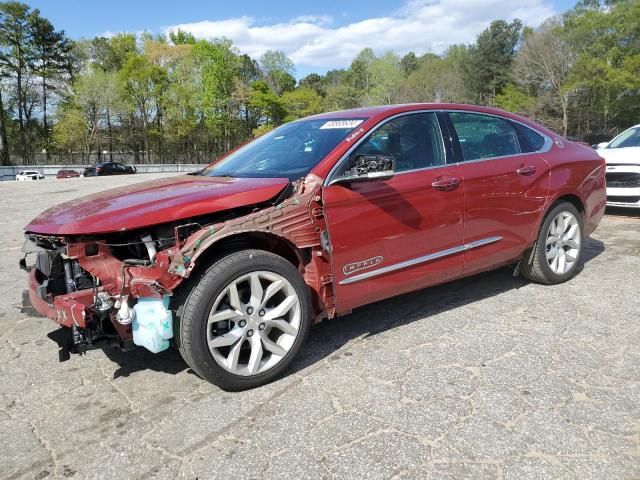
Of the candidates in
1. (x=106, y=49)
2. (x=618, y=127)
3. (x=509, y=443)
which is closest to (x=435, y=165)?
(x=509, y=443)

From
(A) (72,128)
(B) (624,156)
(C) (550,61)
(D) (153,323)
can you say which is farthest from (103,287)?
(A) (72,128)

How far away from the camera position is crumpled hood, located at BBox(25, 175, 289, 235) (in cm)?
274

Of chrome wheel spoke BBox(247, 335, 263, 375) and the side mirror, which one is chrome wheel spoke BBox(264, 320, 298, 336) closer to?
chrome wheel spoke BBox(247, 335, 263, 375)

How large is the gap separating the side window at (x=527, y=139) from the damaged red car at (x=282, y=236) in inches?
7.4

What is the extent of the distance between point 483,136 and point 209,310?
2.70 meters

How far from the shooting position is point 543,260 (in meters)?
4.50

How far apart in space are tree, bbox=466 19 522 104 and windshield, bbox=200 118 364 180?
203 ft

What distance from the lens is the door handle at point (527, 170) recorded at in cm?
418

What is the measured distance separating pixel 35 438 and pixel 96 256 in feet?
3.20

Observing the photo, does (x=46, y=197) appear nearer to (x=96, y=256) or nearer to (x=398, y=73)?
(x=96, y=256)

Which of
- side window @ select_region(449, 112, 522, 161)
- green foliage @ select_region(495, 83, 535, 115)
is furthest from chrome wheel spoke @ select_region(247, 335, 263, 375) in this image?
green foliage @ select_region(495, 83, 535, 115)

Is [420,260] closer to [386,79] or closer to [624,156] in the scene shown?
[624,156]

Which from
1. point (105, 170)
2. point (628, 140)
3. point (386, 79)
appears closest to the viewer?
point (628, 140)

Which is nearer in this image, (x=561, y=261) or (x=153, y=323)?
(x=153, y=323)
